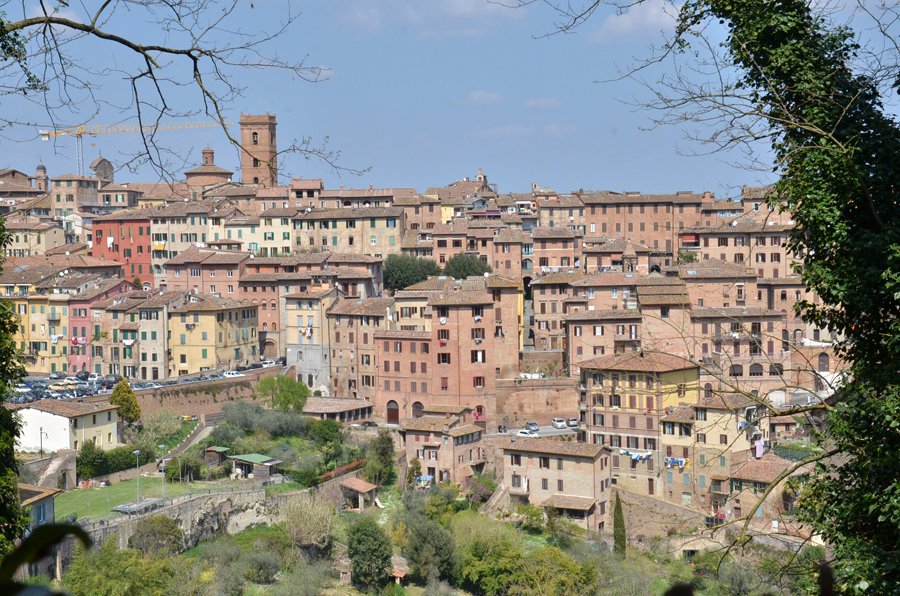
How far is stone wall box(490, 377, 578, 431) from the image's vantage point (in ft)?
139

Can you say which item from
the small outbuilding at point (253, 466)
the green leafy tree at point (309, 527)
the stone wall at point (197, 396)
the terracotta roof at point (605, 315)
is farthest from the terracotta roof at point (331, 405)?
the green leafy tree at point (309, 527)

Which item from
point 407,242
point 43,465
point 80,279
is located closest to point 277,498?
point 43,465

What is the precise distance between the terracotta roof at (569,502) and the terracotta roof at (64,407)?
14648mm

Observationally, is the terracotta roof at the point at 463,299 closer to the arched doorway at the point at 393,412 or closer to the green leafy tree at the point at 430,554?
the arched doorway at the point at 393,412

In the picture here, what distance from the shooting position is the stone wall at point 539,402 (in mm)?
42375

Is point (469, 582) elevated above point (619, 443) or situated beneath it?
situated beneath

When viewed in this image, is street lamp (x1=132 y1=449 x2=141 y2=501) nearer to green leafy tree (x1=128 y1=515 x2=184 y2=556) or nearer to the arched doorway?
green leafy tree (x1=128 y1=515 x2=184 y2=556)

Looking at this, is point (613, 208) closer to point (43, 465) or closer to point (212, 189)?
point (212, 189)

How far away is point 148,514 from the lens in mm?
31422

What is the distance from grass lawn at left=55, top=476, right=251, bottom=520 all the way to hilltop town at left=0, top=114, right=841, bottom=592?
2.10 meters

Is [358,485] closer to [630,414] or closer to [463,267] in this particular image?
[630,414]

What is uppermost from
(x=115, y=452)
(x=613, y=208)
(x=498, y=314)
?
(x=613, y=208)

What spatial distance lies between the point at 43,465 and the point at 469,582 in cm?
1291

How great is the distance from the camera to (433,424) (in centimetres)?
3916
